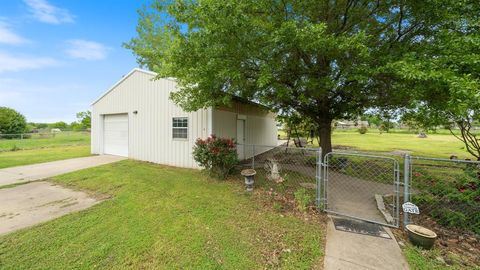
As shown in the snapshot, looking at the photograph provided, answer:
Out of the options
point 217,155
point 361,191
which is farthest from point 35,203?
point 361,191

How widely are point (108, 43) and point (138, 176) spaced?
43.8 feet

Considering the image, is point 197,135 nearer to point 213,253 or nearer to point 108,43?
point 213,253

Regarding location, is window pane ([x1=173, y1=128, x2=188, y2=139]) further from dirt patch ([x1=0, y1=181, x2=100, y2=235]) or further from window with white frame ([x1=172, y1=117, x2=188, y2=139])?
dirt patch ([x1=0, y1=181, x2=100, y2=235])

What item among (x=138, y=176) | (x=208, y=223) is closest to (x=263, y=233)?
(x=208, y=223)

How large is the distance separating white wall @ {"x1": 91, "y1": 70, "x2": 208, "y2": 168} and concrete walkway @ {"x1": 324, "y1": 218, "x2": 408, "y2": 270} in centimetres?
609

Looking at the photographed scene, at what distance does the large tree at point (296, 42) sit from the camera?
4.28 metres

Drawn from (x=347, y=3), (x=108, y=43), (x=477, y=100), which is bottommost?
(x=477, y=100)

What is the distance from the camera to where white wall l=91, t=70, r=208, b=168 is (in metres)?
8.63

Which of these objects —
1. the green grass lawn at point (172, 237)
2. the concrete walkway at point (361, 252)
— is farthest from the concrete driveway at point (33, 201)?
the concrete walkway at point (361, 252)

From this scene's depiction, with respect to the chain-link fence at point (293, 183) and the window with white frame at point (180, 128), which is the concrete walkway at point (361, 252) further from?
the window with white frame at point (180, 128)

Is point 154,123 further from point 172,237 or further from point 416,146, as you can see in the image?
point 416,146

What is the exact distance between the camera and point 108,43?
49.8 feet

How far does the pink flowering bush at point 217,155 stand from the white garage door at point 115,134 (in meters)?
6.12

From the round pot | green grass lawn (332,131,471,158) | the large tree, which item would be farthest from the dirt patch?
green grass lawn (332,131,471,158)
